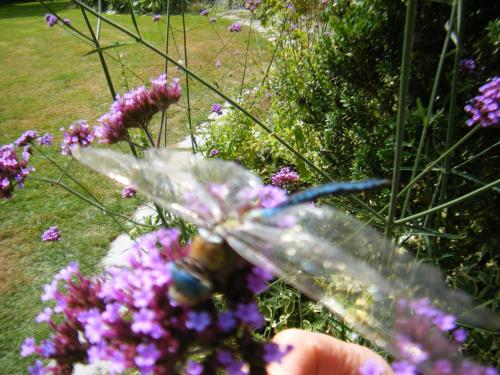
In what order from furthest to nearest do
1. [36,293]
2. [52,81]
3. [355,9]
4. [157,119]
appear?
[52,81]
[157,119]
[36,293]
[355,9]

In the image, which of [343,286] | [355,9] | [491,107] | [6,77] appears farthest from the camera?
[6,77]

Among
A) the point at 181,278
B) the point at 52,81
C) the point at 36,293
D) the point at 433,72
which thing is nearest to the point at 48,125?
the point at 52,81

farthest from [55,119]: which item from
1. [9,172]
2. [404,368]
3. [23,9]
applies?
[23,9]

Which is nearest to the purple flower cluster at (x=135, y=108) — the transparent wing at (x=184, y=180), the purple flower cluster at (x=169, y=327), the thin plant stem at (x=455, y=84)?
the transparent wing at (x=184, y=180)

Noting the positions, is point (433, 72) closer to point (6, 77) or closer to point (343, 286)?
point (343, 286)

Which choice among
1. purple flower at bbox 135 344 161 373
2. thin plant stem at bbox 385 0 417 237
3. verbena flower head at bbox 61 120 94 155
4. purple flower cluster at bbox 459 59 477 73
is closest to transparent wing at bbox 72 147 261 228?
purple flower at bbox 135 344 161 373

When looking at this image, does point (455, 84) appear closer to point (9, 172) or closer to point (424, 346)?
point (424, 346)
